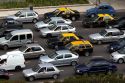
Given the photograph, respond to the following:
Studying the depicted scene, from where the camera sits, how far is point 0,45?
46000mm

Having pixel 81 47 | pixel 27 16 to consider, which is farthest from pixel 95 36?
pixel 27 16

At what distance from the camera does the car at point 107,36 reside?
4747 cm

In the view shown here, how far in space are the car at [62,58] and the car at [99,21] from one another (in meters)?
10.5

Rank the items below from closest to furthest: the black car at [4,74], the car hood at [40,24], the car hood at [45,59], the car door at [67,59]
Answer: the black car at [4,74] < the car hood at [45,59] < the car door at [67,59] < the car hood at [40,24]

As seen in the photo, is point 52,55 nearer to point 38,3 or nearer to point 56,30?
point 56,30

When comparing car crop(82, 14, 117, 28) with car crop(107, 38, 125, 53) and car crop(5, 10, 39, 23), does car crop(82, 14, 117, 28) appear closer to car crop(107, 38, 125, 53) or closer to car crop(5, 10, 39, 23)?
car crop(5, 10, 39, 23)

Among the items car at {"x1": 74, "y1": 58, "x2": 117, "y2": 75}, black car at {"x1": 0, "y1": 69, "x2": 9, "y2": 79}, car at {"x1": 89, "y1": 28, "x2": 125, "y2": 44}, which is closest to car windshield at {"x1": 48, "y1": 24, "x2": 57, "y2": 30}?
car at {"x1": 89, "y1": 28, "x2": 125, "y2": 44}

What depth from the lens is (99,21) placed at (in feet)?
172

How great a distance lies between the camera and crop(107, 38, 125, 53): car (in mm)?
45056

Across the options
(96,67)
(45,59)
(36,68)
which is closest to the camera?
(36,68)

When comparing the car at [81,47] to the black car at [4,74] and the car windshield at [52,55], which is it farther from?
the black car at [4,74]

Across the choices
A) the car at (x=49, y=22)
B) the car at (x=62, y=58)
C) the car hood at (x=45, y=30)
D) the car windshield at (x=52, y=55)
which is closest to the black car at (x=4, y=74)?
the car at (x=62, y=58)

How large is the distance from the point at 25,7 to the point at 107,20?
433 inches

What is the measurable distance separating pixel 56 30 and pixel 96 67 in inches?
402
